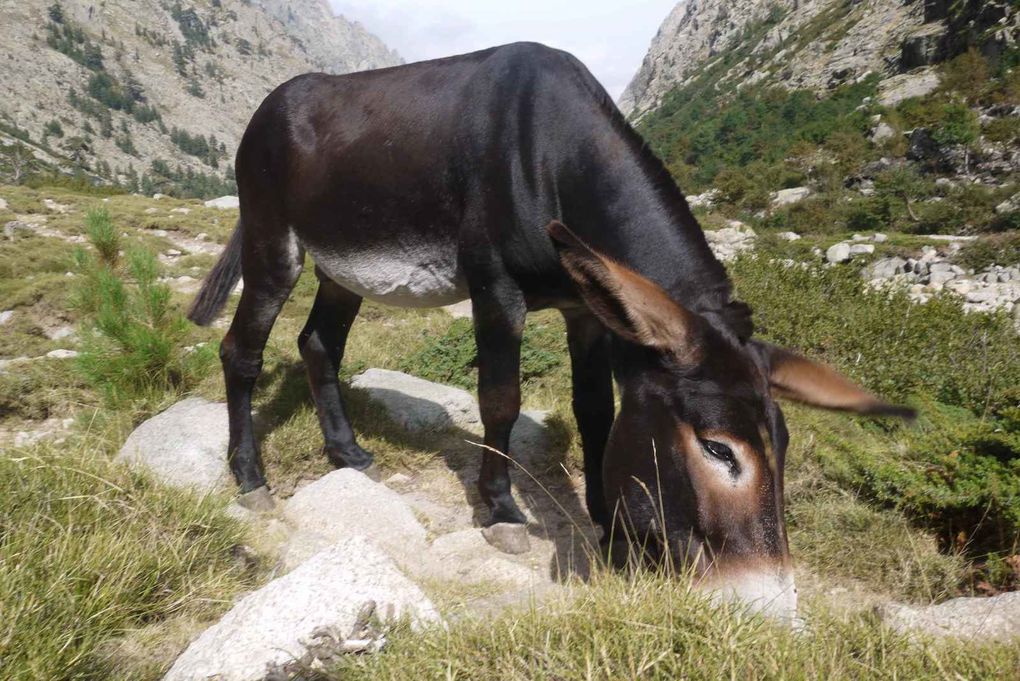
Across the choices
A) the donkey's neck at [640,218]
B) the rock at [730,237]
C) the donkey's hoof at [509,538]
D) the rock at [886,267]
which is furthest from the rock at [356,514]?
the rock at [730,237]

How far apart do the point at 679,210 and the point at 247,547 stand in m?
2.37

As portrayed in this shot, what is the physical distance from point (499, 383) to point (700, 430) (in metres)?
1.28

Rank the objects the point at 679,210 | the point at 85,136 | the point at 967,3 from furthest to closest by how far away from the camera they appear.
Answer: the point at 85,136 < the point at 967,3 < the point at 679,210

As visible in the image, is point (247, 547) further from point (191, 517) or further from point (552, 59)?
point (552, 59)

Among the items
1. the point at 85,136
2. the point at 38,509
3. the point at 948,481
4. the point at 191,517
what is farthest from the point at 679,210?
the point at 85,136

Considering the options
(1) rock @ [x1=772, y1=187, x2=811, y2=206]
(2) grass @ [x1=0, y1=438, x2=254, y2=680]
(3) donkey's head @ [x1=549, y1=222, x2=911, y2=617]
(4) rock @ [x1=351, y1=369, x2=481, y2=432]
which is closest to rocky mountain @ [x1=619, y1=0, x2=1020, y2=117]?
(1) rock @ [x1=772, y1=187, x2=811, y2=206]

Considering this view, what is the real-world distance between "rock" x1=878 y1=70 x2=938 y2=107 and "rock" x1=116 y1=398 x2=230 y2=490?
57054mm

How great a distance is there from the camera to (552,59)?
3160 mm

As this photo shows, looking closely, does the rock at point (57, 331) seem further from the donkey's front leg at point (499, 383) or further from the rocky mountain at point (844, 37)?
the rocky mountain at point (844, 37)

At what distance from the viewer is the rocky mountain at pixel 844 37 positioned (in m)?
48.5

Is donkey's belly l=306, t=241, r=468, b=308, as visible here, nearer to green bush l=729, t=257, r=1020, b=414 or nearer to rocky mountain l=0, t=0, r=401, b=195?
green bush l=729, t=257, r=1020, b=414

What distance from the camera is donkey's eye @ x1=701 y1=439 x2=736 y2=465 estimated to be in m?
2.04

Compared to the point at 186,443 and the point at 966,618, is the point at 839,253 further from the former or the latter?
the point at 186,443

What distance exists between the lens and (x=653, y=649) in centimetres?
147
